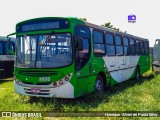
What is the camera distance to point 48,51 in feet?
28.9

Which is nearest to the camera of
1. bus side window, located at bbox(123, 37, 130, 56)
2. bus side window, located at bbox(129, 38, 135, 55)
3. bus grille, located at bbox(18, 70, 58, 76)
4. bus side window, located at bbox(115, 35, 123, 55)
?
bus grille, located at bbox(18, 70, 58, 76)

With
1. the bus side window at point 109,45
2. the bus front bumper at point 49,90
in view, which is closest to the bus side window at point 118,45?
the bus side window at point 109,45

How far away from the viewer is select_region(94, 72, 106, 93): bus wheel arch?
10.5 meters

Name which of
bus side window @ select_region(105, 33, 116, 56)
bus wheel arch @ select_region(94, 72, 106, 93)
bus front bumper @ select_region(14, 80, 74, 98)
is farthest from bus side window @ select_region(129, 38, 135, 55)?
bus front bumper @ select_region(14, 80, 74, 98)

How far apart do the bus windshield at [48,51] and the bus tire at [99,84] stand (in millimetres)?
2313

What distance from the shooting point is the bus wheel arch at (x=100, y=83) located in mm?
10469

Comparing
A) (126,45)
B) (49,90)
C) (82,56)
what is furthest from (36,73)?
(126,45)

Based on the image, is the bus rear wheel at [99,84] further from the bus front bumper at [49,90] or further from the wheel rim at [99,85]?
the bus front bumper at [49,90]

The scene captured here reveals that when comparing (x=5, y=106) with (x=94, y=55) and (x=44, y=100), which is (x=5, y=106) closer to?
(x=44, y=100)

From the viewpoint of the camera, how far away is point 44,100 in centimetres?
948

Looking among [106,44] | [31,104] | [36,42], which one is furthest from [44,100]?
[106,44]

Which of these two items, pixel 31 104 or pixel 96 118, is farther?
pixel 31 104

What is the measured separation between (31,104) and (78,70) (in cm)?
195

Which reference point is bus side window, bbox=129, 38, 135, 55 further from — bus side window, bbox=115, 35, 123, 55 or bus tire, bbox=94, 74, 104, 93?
bus tire, bbox=94, 74, 104, 93
